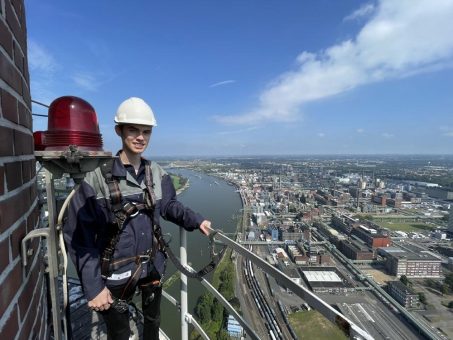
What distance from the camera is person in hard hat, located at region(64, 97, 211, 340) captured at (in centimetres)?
78

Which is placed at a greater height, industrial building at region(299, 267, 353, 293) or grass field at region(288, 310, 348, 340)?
grass field at region(288, 310, 348, 340)

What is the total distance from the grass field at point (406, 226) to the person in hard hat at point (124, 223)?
23.3 m

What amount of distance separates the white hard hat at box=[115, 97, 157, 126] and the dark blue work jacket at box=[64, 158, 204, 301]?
0.45ft

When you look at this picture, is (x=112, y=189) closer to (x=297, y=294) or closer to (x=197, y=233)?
(x=297, y=294)

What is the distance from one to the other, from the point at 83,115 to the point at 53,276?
1.14 feet

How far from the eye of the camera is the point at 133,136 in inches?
37.2

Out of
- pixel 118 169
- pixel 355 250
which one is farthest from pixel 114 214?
pixel 355 250

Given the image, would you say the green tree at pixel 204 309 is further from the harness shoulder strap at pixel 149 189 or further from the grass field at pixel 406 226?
the grass field at pixel 406 226

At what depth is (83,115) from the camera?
59cm

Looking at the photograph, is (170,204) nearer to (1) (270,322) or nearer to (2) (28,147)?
(2) (28,147)

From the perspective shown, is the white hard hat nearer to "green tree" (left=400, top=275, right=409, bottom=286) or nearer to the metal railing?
the metal railing

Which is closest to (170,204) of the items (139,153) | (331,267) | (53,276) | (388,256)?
(139,153)

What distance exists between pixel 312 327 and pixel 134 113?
8.12 m

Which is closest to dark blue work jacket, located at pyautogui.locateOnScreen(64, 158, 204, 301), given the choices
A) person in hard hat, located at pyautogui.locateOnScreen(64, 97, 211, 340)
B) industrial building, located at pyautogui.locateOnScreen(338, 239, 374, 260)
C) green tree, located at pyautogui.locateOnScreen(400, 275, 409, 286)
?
person in hard hat, located at pyautogui.locateOnScreen(64, 97, 211, 340)
